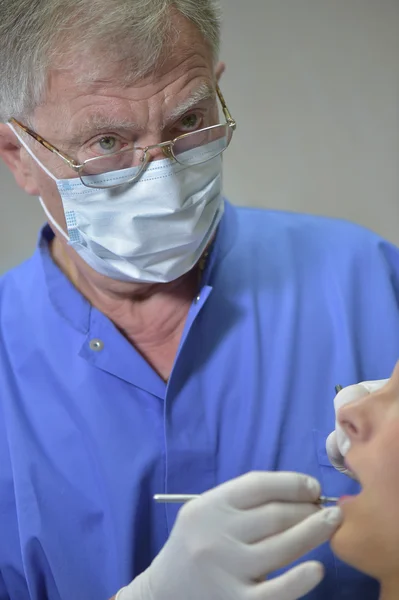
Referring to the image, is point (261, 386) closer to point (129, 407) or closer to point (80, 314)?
point (129, 407)

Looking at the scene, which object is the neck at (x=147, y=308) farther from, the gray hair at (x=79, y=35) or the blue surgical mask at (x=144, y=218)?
the gray hair at (x=79, y=35)

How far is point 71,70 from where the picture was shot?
927 millimetres

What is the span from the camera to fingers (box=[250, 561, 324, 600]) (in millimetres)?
753

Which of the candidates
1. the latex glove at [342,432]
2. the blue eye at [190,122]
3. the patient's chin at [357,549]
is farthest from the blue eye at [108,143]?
the patient's chin at [357,549]

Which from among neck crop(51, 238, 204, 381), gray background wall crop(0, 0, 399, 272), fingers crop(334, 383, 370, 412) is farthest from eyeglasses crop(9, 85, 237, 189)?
gray background wall crop(0, 0, 399, 272)

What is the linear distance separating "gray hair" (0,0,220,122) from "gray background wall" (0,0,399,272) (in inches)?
27.9

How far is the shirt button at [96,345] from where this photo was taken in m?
1.07

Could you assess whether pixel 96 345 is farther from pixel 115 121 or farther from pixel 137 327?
pixel 115 121

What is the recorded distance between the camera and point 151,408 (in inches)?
41.0

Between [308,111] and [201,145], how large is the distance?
0.85 metres

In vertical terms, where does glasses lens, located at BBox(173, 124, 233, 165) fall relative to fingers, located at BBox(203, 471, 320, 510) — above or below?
above

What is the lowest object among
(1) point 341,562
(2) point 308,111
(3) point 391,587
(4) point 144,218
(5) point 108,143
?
(1) point 341,562

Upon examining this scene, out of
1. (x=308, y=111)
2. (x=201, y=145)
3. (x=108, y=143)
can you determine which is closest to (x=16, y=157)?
(x=108, y=143)

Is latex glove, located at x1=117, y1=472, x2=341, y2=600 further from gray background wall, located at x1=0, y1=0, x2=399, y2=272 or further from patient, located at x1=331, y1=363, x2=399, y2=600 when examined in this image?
gray background wall, located at x1=0, y1=0, x2=399, y2=272
